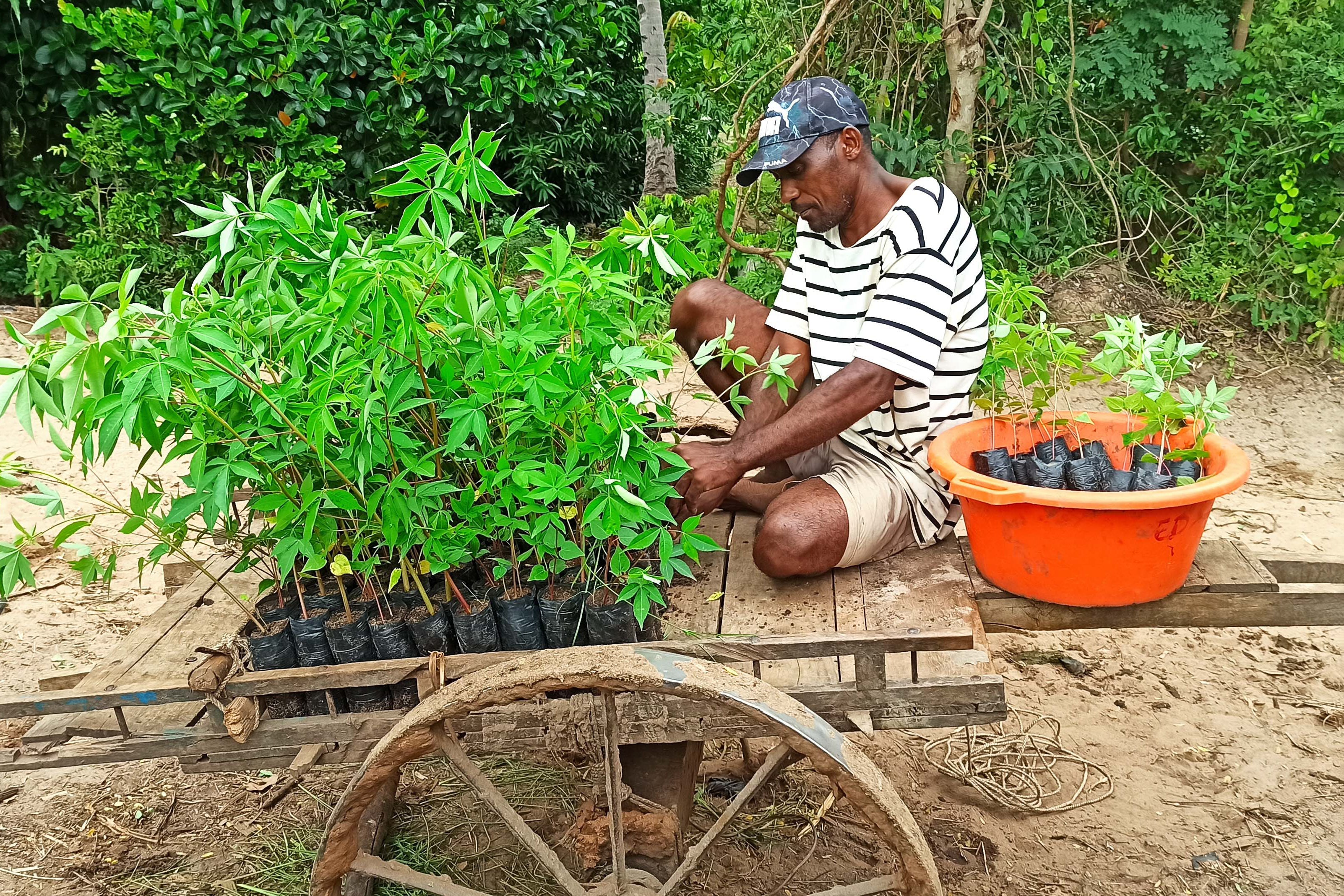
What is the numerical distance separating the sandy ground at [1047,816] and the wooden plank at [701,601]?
81 cm

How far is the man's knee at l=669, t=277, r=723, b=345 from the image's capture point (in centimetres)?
306

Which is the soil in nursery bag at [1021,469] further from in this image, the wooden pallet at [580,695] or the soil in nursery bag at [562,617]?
the soil in nursery bag at [562,617]

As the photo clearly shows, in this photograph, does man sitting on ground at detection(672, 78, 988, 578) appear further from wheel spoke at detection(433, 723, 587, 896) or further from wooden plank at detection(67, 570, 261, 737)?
wooden plank at detection(67, 570, 261, 737)

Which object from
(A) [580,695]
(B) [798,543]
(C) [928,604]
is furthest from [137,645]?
(C) [928,604]

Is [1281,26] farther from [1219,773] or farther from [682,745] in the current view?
[682,745]

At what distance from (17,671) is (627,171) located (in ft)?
20.6

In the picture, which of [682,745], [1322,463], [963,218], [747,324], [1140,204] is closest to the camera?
[682,745]

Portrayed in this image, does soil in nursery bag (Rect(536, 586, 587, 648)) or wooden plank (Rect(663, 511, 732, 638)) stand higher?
soil in nursery bag (Rect(536, 586, 587, 648))

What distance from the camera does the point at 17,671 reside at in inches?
147

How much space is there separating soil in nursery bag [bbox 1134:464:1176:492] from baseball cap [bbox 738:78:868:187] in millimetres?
1053

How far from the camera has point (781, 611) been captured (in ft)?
7.36

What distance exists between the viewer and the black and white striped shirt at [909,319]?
241cm

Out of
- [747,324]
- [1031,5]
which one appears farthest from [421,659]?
[1031,5]

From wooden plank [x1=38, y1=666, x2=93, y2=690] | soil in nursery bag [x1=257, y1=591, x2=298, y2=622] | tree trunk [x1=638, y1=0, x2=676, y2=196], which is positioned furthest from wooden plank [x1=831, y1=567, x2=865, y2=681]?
tree trunk [x1=638, y1=0, x2=676, y2=196]
